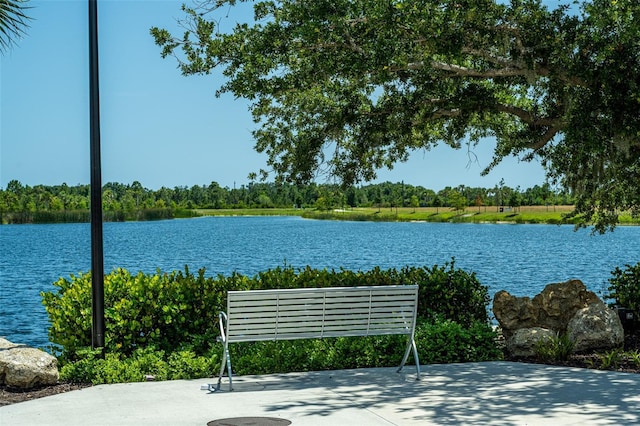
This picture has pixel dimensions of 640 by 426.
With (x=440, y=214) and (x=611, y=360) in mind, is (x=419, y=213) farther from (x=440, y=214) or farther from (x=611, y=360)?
Result: (x=611, y=360)

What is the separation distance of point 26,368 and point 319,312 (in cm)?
294

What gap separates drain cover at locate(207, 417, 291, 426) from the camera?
20.8 feet

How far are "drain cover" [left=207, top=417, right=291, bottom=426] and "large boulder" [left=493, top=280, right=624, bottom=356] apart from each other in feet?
13.3

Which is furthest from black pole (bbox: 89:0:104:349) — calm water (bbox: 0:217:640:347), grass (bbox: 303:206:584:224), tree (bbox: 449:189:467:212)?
tree (bbox: 449:189:467:212)

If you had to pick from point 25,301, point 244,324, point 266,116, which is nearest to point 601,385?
point 244,324

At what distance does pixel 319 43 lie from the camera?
8859 millimetres

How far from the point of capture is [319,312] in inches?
322

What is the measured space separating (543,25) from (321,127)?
351cm

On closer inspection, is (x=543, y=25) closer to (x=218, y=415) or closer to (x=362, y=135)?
(x=362, y=135)

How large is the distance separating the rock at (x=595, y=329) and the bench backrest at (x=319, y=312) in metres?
2.34

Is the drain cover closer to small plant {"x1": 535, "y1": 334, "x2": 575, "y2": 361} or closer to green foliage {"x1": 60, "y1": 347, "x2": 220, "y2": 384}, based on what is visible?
green foliage {"x1": 60, "y1": 347, "x2": 220, "y2": 384}

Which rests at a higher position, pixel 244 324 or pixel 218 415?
pixel 244 324

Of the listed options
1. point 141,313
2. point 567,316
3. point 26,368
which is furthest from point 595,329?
point 26,368

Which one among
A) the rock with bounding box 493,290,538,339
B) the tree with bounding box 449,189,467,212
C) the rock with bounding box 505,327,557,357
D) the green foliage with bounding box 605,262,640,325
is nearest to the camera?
the rock with bounding box 505,327,557,357
